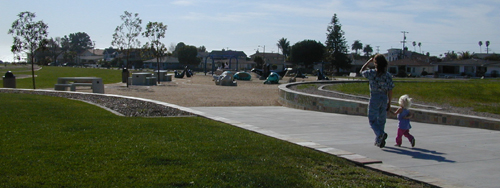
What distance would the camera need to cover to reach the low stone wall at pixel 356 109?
9805 millimetres

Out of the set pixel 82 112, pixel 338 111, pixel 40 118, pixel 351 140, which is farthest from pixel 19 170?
pixel 338 111

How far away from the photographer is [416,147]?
24.9 feet

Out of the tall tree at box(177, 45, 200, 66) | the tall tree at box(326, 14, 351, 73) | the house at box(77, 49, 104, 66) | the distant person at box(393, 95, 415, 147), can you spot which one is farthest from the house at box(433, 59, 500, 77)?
the house at box(77, 49, 104, 66)

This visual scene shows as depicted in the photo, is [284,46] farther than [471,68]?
Yes

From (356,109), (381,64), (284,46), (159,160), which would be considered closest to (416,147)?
(381,64)

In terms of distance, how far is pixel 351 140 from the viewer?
8.21 m

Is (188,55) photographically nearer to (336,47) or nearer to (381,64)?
(336,47)

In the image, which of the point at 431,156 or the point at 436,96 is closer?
the point at 431,156

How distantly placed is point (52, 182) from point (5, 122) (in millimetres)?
4579

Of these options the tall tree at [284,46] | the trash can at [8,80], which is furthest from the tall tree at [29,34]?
the tall tree at [284,46]

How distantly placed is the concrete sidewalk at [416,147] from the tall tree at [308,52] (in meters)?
99.6

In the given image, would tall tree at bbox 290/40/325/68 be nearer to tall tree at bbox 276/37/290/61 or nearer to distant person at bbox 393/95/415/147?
tall tree at bbox 276/37/290/61

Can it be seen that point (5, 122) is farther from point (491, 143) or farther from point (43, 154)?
point (491, 143)

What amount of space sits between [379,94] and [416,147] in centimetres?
114
